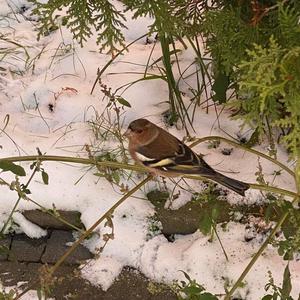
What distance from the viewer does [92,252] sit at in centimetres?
242

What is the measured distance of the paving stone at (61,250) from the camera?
94.8 inches

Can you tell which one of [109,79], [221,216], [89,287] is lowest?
[89,287]

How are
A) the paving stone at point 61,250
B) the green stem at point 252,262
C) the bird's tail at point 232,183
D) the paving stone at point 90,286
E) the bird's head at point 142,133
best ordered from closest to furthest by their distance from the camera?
the green stem at point 252,262, the bird's tail at point 232,183, the bird's head at point 142,133, the paving stone at point 90,286, the paving stone at point 61,250

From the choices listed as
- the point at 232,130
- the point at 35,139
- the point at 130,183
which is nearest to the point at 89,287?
the point at 130,183

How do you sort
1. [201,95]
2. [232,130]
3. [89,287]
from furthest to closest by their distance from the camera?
[201,95]
[232,130]
[89,287]

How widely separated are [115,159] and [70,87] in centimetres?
57

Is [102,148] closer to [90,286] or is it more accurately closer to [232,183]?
[90,286]

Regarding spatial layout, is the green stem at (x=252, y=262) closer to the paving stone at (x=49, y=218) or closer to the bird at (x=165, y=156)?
the bird at (x=165, y=156)

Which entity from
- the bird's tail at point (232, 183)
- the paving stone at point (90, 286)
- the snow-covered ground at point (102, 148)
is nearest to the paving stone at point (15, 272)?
the paving stone at point (90, 286)

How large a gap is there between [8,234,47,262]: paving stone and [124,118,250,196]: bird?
2.10 ft

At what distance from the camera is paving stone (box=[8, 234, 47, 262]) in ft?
A: 7.95

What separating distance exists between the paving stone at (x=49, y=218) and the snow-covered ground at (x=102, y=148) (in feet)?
0.08

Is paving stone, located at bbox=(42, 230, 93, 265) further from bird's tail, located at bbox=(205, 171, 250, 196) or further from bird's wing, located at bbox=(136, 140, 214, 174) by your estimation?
bird's tail, located at bbox=(205, 171, 250, 196)

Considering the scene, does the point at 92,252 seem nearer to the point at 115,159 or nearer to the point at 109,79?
the point at 115,159
